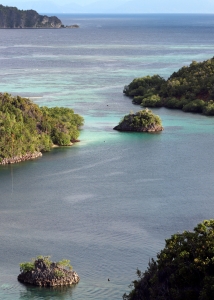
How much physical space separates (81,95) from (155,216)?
40760 millimetres

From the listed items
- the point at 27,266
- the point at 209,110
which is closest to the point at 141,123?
the point at 209,110

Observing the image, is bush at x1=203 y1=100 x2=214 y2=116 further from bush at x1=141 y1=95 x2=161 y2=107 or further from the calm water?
bush at x1=141 y1=95 x2=161 y2=107

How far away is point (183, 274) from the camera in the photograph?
2505 cm

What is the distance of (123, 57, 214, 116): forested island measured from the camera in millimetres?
70938

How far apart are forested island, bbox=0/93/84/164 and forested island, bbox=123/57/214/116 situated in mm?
16395

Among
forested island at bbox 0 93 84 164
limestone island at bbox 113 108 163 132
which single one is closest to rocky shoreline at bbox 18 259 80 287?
forested island at bbox 0 93 84 164

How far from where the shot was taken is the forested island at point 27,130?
4981 centimetres

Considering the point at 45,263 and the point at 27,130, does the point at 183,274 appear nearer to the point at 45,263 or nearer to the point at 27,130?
the point at 45,263

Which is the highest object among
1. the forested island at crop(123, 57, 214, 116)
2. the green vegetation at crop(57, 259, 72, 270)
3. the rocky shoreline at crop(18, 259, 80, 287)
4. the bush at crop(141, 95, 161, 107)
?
the forested island at crop(123, 57, 214, 116)

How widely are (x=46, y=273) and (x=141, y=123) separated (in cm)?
3096

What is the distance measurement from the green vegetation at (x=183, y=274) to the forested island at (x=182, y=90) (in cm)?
4333

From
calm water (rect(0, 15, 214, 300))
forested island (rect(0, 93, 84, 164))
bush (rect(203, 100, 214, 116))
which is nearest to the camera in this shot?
calm water (rect(0, 15, 214, 300))

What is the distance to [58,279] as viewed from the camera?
29.7 m

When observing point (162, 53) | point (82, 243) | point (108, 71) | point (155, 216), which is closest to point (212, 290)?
point (82, 243)
